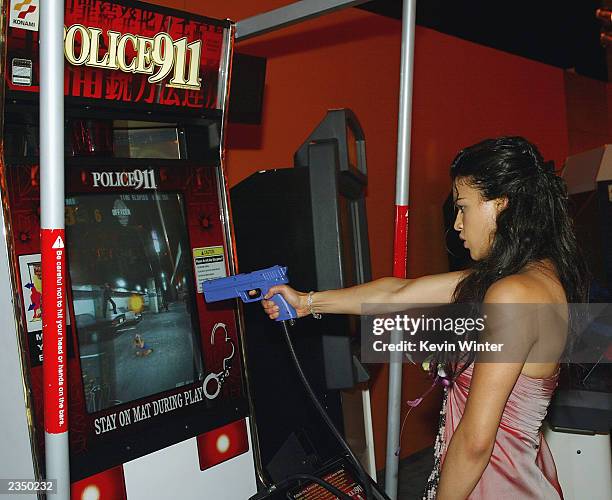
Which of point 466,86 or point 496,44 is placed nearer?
point 466,86

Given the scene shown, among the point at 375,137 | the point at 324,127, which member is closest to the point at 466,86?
the point at 375,137

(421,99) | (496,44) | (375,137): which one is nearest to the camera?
(375,137)

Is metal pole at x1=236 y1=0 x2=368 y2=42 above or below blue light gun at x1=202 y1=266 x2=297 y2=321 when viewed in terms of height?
above

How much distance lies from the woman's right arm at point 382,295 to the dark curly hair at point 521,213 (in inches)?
12.3

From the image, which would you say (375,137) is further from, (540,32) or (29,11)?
(29,11)

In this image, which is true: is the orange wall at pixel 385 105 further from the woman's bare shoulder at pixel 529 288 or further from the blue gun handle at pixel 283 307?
the woman's bare shoulder at pixel 529 288

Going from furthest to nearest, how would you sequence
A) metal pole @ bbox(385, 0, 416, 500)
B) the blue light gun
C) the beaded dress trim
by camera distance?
metal pole @ bbox(385, 0, 416, 500)
the blue light gun
the beaded dress trim

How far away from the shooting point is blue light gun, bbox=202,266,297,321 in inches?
74.3

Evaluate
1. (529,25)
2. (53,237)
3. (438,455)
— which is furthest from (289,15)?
(529,25)

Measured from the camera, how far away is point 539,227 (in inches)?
63.9

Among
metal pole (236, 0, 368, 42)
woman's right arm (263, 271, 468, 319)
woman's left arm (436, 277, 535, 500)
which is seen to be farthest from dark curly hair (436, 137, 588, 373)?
metal pole (236, 0, 368, 42)

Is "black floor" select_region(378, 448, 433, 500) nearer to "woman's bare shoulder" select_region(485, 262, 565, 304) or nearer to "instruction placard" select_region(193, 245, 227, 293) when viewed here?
"instruction placard" select_region(193, 245, 227, 293)

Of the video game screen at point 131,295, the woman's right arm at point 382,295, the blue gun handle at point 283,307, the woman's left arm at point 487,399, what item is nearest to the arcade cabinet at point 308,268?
the woman's right arm at point 382,295

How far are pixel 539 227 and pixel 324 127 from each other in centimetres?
87
